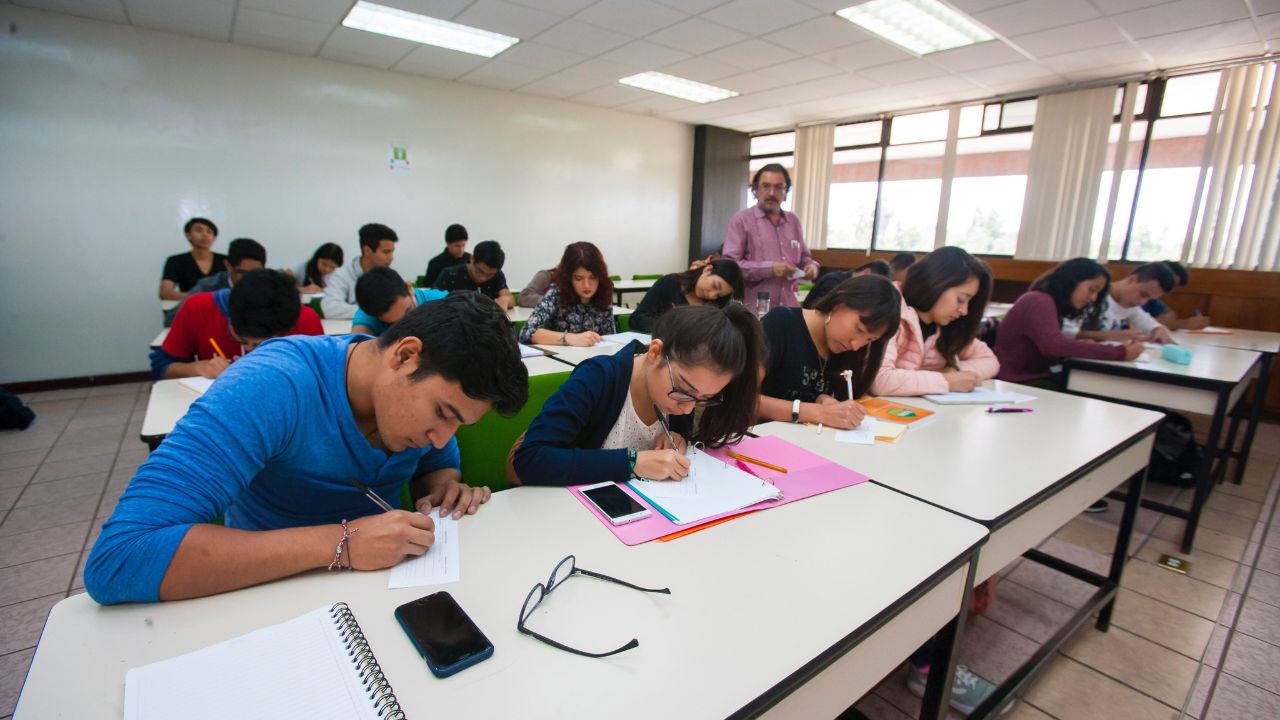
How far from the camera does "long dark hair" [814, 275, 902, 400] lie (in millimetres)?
1705

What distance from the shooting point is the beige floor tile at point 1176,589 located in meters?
2.08

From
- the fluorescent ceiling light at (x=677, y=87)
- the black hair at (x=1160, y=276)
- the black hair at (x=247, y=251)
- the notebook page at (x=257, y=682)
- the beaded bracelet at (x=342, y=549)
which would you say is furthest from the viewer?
the fluorescent ceiling light at (x=677, y=87)

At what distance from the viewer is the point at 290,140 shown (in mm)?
4902

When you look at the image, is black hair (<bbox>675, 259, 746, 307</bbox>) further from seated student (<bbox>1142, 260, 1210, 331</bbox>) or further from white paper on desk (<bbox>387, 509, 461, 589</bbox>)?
seated student (<bbox>1142, 260, 1210, 331</bbox>)

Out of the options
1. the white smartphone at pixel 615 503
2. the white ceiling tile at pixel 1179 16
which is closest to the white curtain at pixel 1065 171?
the white ceiling tile at pixel 1179 16

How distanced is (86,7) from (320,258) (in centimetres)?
211

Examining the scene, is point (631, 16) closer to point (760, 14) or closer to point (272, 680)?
point (760, 14)

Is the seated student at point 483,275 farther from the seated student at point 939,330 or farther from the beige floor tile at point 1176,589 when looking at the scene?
the beige floor tile at point 1176,589

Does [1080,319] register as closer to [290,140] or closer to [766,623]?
[766,623]

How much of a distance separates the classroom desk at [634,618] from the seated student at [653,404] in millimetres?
118

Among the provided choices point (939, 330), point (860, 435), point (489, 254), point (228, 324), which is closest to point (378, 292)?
point (228, 324)

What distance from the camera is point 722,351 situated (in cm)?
120

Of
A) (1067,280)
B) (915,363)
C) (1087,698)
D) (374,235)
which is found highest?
(374,235)

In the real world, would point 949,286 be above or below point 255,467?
above
